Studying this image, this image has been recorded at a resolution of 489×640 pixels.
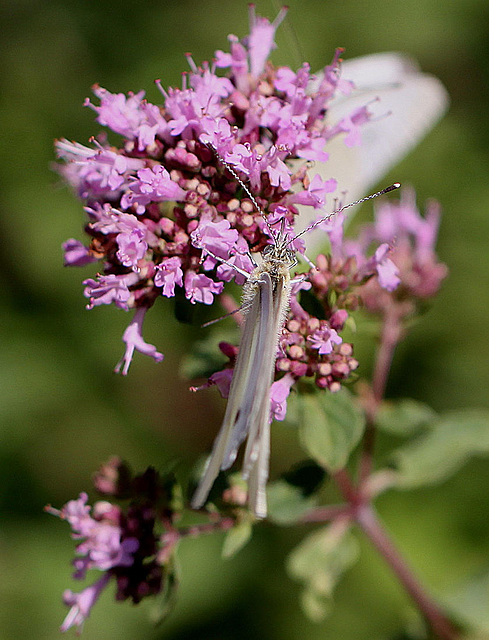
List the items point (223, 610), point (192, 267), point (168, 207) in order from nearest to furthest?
point (192, 267)
point (168, 207)
point (223, 610)

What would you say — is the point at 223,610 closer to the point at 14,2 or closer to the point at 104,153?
the point at 104,153

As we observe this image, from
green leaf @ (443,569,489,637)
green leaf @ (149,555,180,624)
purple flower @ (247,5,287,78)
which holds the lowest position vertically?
green leaf @ (443,569,489,637)

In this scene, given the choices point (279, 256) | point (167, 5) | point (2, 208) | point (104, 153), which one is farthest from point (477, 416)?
point (167, 5)

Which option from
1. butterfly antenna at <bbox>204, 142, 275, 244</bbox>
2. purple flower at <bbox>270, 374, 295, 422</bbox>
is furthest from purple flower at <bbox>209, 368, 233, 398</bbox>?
butterfly antenna at <bbox>204, 142, 275, 244</bbox>

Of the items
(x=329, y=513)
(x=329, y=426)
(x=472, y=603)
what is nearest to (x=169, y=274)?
(x=329, y=426)

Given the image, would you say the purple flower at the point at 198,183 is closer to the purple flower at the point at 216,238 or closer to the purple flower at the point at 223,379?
the purple flower at the point at 216,238

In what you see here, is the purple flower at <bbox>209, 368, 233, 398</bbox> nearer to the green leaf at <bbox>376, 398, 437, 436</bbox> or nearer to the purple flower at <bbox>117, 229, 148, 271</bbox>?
the purple flower at <bbox>117, 229, 148, 271</bbox>

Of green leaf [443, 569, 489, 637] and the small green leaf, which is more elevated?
the small green leaf
